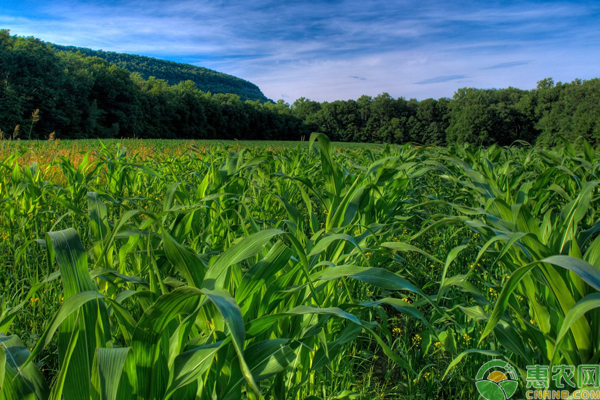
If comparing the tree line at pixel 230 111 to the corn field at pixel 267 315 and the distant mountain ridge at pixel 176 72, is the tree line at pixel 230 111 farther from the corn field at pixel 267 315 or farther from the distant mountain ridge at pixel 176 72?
the distant mountain ridge at pixel 176 72

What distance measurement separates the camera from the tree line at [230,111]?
37.0 m

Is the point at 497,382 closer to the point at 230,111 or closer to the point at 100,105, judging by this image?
the point at 100,105

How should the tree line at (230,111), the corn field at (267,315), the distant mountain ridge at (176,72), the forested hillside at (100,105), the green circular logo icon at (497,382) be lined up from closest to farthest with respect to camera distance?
the corn field at (267,315) → the green circular logo icon at (497,382) → the forested hillside at (100,105) → the tree line at (230,111) → the distant mountain ridge at (176,72)

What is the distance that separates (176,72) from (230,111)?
5419cm

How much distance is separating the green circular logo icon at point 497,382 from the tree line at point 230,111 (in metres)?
28.4

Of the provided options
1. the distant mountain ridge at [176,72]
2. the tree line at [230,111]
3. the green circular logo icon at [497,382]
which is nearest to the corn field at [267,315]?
the green circular logo icon at [497,382]

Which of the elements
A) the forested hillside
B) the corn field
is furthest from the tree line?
the corn field

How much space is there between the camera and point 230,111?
214 feet

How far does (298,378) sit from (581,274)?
96cm

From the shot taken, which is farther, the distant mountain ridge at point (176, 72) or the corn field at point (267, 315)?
the distant mountain ridge at point (176, 72)

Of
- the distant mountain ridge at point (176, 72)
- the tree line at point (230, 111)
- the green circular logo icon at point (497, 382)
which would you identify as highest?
the distant mountain ridge at point (176, 72)

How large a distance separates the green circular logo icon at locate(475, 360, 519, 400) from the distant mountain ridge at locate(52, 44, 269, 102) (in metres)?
105

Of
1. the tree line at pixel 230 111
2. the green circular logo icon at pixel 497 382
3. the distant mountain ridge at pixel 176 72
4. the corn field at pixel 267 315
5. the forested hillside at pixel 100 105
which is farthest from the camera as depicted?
the distant mountain ridge at pixel 176 72

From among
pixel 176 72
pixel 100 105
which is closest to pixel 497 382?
pixel 100 105
